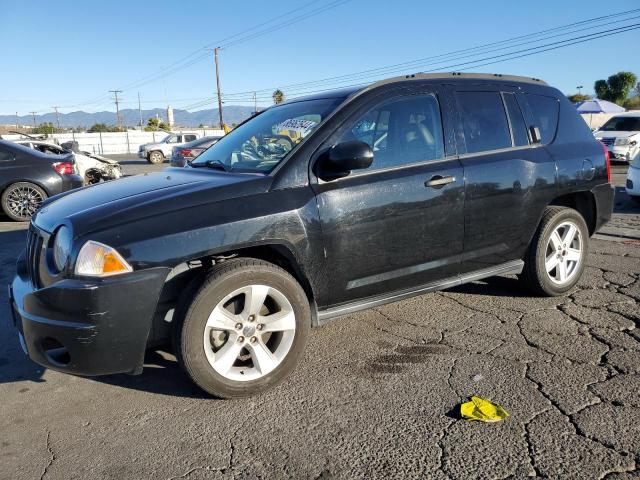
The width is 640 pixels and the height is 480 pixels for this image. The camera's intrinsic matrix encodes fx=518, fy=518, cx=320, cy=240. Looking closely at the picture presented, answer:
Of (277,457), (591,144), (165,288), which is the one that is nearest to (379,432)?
(277,457)

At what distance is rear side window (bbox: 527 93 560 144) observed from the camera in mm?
4215

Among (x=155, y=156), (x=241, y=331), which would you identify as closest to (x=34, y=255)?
(x=241, y=331)

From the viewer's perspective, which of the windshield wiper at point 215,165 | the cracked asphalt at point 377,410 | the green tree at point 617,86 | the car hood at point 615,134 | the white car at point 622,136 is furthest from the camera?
the green tree at point 617,86

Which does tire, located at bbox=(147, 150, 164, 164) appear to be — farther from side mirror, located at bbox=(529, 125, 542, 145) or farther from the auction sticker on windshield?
side mirror, located at bbox=(529, 125, 542, 145)

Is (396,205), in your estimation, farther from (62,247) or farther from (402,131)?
(62,247)

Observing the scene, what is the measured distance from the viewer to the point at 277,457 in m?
2.43

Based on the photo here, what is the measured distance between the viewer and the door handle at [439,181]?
3.46m

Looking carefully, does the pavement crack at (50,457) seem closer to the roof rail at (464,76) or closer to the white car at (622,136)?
the roof rail at (464,76)

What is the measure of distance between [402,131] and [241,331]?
1729 mm

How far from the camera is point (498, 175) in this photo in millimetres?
3779

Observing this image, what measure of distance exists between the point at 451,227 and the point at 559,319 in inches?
47.7

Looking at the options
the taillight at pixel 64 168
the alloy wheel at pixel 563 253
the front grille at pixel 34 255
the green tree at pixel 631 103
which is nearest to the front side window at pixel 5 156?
the taillight at pixel 64 168

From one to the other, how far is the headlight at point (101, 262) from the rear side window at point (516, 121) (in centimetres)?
300

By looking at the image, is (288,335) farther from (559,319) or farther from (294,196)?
(559,319)
